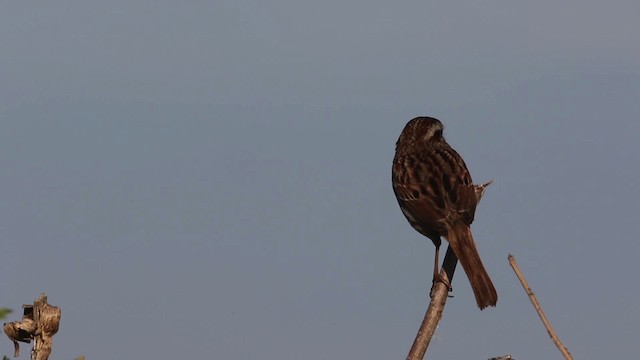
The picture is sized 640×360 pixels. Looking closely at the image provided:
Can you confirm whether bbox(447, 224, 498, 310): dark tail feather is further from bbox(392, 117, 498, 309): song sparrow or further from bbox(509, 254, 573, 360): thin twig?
bbox(509, 254, 573, 360): thin twig

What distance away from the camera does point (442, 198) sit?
11.0 meters

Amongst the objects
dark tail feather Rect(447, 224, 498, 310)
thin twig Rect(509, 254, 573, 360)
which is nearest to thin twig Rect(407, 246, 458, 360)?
thin twig Rect(509, 254, 573, 360)

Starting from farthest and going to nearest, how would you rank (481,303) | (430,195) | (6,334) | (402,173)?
(402,173), (430,195), (481,303), (6,334)

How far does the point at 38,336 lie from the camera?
16.1 feet

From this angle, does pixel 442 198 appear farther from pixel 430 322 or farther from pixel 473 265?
pixel 430 322

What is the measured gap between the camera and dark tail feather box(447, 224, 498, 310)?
9.19 meters

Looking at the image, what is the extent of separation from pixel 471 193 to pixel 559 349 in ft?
20.5

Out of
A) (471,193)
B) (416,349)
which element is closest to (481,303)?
(471,193)

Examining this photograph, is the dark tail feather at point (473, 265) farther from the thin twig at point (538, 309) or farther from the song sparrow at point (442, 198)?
the thin twig at point (538, 309)

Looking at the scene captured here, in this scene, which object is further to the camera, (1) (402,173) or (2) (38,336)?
A: (1) (402,173)

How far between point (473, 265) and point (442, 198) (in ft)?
4.99

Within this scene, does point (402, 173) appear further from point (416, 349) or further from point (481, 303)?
point (416, 349)

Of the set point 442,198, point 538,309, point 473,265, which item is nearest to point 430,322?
point 538,309

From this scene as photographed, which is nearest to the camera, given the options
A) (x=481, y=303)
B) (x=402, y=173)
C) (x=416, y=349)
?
(x=416, y=349)
